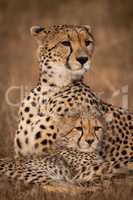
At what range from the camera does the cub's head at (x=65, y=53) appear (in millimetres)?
9273

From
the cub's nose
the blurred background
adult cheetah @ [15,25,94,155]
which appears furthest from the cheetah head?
the blurred background

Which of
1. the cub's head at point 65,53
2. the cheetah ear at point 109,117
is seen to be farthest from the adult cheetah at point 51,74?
the cheetah ear at point 109,117

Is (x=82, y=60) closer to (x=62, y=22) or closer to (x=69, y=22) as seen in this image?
(x=69, y=22)

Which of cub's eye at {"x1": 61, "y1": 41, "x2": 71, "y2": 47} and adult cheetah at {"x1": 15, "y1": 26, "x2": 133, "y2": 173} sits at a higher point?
cub's eye at {"x1": 61, "y1": 41, "x2": 71, "y2": 47}

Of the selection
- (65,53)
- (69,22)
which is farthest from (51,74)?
(69,22)

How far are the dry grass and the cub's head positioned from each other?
0.80 m

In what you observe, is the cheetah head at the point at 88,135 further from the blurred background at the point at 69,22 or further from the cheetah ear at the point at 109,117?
the blurred background at the point at 69,22

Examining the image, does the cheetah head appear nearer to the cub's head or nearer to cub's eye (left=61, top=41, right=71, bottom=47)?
the cub's head

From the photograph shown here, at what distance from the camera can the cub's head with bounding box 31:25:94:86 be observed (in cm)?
927

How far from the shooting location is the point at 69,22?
16188 mm

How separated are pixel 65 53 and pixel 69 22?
270 inches

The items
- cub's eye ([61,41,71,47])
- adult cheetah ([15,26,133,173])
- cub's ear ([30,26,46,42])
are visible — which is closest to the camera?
adult cheetah ([15,26,133,173])

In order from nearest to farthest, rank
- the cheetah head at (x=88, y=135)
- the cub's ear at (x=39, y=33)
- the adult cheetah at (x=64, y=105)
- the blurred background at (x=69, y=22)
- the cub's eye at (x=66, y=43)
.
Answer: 1. the cheetah head at (x=88, y=135)
2. the adult cheetah at (x=64, y=105)
3. the cub's eye at (x=66, y=43)
4. the cub's ear at (x=39, y=33)
5. the blurred background at (x=69, y=22)

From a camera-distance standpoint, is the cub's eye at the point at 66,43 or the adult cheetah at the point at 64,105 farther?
the cub's eye at the point at 66,43
